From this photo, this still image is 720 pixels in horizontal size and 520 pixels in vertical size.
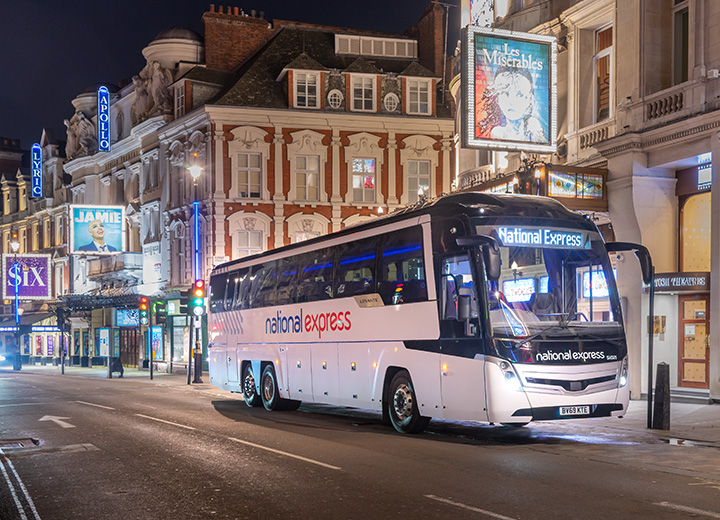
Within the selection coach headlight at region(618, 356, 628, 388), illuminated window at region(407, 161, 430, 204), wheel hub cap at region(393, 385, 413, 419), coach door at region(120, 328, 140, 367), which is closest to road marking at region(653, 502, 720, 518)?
coach headlight at region(618, 356, 628, 388)

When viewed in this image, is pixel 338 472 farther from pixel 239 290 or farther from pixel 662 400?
pixel 239 290

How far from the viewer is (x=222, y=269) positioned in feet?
77.2

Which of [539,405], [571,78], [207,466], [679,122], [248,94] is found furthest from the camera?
[248,94]

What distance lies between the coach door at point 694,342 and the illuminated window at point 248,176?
24.3 m

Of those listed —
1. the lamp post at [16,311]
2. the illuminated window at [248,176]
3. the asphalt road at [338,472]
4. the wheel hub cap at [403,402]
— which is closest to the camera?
the asphalt road at [338,472]

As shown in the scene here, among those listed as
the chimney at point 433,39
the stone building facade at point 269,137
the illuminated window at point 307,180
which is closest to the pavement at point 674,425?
the stone building facade at point 269,137

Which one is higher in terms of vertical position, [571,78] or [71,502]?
[571,78]

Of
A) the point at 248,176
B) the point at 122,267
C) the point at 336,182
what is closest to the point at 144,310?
the point at 248,176

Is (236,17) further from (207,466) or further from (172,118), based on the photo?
(207,466)

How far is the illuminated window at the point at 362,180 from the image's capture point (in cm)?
4209

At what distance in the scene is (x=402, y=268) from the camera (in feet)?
48.9

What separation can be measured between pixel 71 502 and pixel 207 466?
90.5 inches

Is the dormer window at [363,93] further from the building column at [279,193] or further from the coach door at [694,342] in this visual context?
the coach door at [694,342]

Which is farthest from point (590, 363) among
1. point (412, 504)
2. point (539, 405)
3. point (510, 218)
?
point (412, 504)
